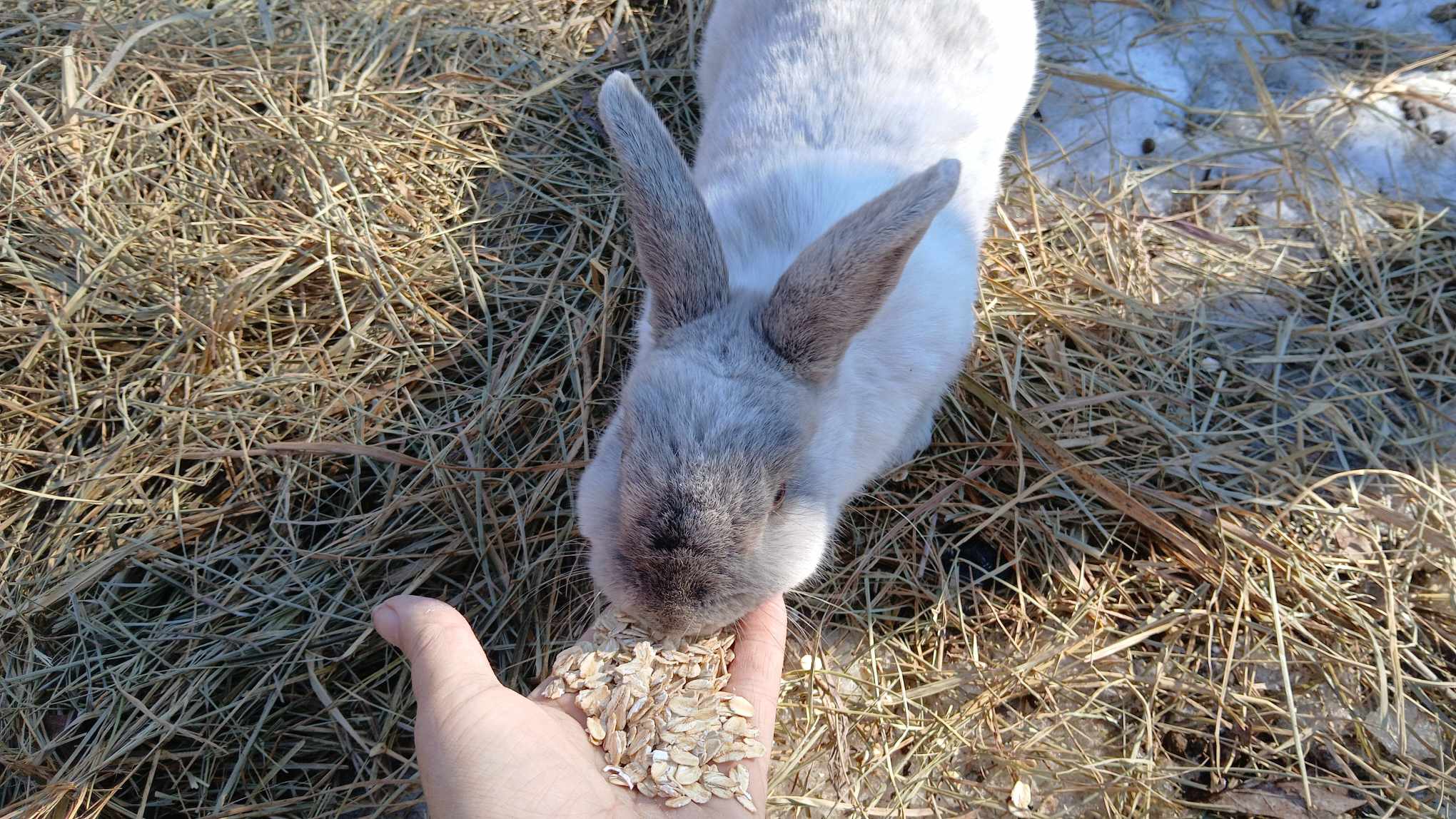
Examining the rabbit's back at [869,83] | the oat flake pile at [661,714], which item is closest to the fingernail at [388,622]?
the oat flake pile at [661,714]

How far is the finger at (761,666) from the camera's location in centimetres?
203

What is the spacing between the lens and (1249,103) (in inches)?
133

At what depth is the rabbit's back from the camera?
2.47 m

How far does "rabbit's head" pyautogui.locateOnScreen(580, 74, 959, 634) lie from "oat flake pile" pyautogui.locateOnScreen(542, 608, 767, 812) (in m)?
0.21

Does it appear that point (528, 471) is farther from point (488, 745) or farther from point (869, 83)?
point (869, 83)

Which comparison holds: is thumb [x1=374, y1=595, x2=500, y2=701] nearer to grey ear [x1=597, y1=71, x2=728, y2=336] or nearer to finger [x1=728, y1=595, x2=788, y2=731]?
finger [x1=728, y1=595, x2=788, y2=731]

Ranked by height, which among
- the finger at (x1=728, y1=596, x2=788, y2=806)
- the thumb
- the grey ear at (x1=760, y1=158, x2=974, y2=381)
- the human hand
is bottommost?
the finger at (x1=728, y1=596, x2=788, y2=806)

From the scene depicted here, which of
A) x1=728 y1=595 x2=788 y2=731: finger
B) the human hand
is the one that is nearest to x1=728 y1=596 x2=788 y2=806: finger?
x1=728 y1=595 x2=788 y2=731: finger

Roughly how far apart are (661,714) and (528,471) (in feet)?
3.09

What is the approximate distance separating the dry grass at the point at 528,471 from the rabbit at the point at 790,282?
19.5 inches

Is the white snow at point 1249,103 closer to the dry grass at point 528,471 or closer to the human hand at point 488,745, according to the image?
the dry grass at point 528,471

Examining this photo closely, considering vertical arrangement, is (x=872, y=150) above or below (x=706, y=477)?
above

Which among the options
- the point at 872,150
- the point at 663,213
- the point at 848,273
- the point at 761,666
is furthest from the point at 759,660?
the point at 872,150

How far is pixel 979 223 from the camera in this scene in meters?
2.70
